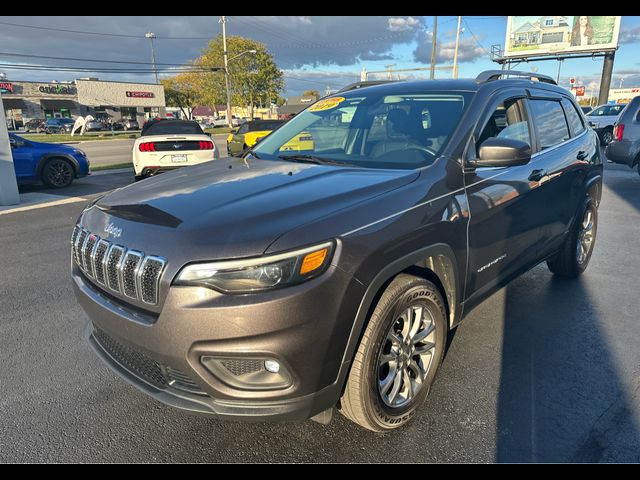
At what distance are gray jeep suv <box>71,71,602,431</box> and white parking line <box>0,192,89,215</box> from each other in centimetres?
683

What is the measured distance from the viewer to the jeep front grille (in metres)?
1.94

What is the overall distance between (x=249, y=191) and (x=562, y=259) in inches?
140

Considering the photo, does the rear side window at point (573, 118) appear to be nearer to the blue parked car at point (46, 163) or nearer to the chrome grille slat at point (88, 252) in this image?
the chrome grille slat at point (88, 252)

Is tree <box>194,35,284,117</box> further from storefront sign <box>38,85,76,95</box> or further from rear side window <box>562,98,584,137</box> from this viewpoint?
rear side window <box>562,98,584,137</box>

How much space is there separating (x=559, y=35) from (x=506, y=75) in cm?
4055

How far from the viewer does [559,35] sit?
36.5 metres

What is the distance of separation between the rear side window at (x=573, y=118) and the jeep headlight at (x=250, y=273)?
12.0ft

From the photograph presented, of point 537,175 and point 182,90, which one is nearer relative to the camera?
point 537,175

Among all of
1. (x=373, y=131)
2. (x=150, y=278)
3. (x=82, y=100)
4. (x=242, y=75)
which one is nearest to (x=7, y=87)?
(x=82, y=100)

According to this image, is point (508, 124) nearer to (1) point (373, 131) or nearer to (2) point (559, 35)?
→ (1) point (373, 131)

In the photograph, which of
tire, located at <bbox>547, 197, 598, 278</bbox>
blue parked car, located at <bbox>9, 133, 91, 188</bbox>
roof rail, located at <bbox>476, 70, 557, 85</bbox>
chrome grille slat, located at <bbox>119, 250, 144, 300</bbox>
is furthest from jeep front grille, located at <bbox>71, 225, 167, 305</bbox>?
blue parked car, located at <bbox>9, 133, 91, 188</bbox>

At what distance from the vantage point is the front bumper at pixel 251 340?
1831 mm
